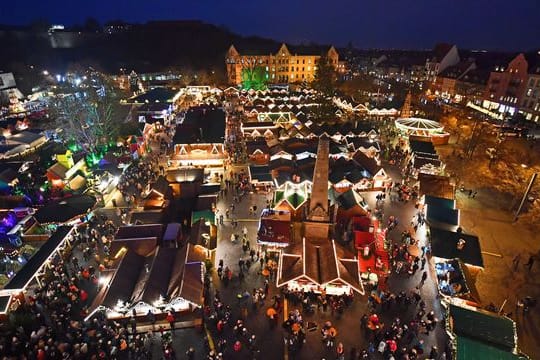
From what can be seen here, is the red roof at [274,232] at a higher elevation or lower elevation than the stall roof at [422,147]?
lower

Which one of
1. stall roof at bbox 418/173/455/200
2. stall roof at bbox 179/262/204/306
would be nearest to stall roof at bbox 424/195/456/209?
stall roof at bbox 418/173/455/200

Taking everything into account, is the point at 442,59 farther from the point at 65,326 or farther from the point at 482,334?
the point at 65,326

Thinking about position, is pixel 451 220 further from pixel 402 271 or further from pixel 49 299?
pixel 49 299

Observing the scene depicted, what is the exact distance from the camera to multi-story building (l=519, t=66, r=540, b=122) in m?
36.8

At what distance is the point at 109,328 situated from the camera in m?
12.4

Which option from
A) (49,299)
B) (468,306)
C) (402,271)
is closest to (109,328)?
(49,299)

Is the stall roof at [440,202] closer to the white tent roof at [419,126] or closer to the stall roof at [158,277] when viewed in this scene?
the white tent roof at [419,126]

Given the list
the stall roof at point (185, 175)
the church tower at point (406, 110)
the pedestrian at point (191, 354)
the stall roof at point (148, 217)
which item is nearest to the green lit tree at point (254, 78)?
the church tower at point (406, 110)

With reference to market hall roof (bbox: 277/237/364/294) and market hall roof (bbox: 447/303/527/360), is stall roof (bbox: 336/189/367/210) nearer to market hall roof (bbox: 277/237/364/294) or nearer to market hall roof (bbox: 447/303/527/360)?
market hall roof (bbox: 277/237/364/294)

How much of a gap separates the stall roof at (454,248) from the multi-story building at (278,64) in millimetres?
58573

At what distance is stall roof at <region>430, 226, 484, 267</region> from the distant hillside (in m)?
68.7

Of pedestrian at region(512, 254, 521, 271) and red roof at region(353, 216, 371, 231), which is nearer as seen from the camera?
pedestrian at region(512, 254, 521, 271)

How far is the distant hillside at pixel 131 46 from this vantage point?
77375 mm

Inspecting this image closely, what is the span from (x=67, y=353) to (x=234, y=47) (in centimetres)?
6829
